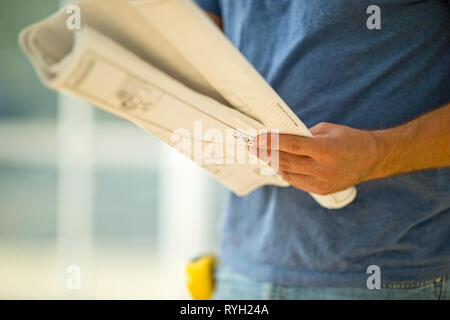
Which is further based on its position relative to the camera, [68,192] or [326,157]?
[68,192]

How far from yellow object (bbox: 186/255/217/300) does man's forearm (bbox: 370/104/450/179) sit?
55cm

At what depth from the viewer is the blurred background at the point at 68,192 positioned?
403 cm

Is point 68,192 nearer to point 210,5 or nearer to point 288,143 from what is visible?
point 210,5

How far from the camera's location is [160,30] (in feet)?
2.22

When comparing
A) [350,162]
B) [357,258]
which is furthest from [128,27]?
[357,258]

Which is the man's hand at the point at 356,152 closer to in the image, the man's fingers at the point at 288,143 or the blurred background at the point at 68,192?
the man's fingers at the point at 288,143

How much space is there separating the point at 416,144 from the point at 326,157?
0.20m

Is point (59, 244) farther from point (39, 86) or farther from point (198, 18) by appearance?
point (198, 18)

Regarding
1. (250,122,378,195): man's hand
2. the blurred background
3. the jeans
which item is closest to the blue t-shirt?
the jeans

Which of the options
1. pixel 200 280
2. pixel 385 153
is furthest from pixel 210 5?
pixel 200 280

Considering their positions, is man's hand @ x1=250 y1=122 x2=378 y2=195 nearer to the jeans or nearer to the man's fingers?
the man's fingers

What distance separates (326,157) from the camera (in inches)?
34.6

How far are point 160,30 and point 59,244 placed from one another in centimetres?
376

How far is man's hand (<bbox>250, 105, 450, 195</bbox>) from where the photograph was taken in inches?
34.3
